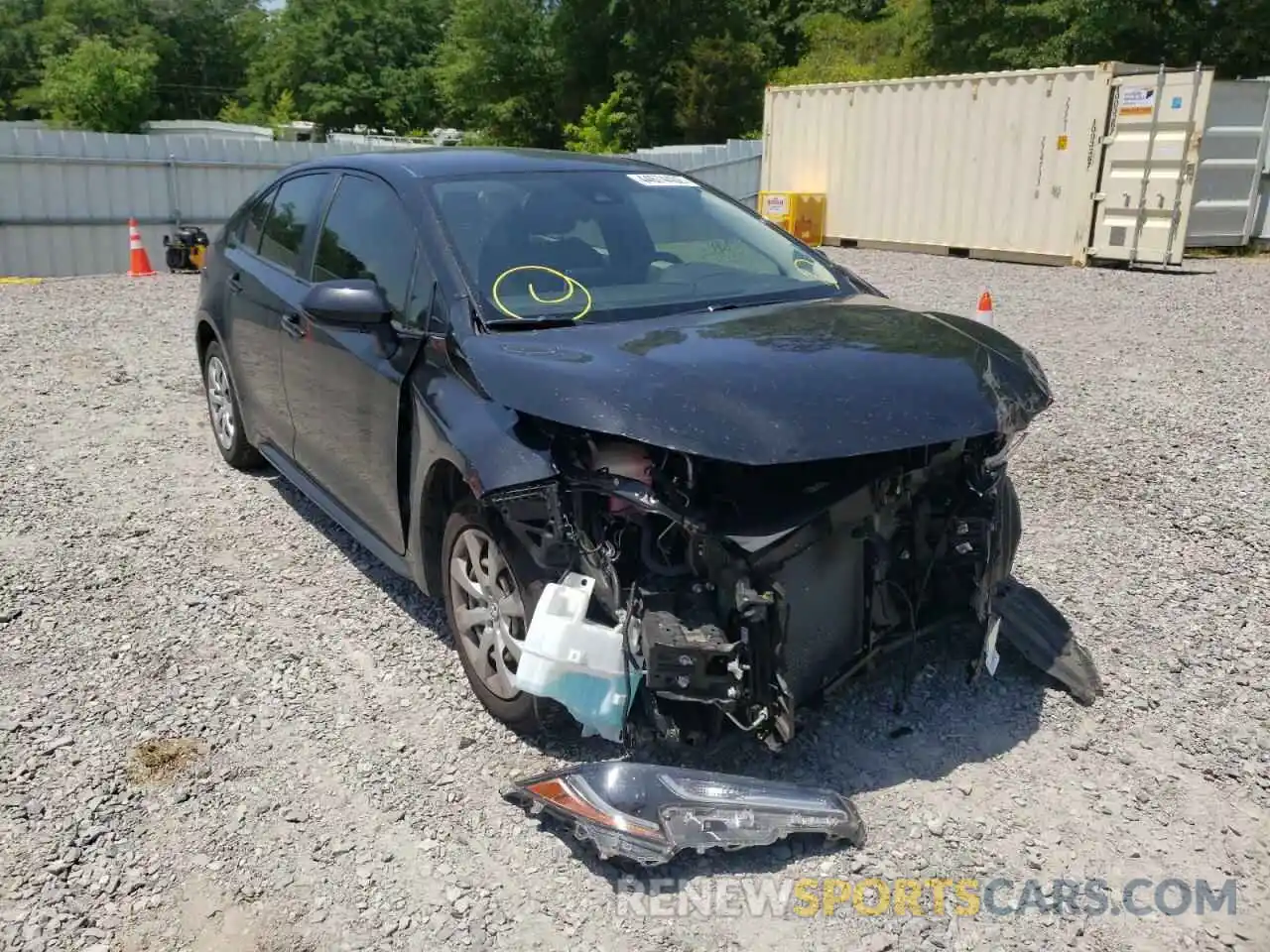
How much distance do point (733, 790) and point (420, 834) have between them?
882mm

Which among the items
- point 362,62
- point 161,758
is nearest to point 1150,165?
point 161,758

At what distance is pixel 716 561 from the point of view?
3041mm

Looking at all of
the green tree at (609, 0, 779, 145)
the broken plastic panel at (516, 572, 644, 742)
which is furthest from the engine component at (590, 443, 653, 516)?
the green tree at (609, 0, 779, 145)

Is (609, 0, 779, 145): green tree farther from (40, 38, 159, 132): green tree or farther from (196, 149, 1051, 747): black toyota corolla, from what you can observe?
(196, 149, 1051, 747): black toyota corolla

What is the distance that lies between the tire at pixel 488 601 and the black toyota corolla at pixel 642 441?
0.01 m

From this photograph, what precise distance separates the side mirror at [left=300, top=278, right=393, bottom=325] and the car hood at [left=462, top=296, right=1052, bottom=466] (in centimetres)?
43

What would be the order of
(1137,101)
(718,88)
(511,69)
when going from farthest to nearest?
1. (511,69)
2. (718,88)
3. (1137,101)

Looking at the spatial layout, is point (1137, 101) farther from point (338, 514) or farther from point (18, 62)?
point (18, 62)

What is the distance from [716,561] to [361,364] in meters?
1.70

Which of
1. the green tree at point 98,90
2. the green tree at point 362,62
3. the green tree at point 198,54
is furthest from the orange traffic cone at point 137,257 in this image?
the green tree at point 198,54

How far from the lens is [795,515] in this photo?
3082mm

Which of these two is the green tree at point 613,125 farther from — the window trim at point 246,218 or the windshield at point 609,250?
the windshield at point 609,250

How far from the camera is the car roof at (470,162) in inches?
170

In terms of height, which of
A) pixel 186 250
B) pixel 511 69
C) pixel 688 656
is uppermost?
pixel 511 69
